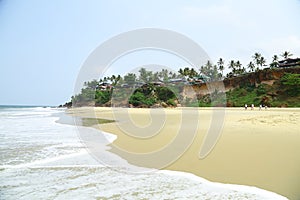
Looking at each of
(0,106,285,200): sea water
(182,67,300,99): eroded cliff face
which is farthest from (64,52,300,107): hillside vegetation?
(0,106,285,200): sea water

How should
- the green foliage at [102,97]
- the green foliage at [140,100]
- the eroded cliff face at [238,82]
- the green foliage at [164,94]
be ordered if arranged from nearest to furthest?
the eroded cliff face at [238,82], the green foliage at [164,94], the green foliage at [140,100], the green foliage at [102,97]

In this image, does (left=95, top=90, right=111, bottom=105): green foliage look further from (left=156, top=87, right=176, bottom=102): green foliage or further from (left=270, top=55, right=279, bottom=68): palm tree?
(left=270, top=55, right=279, bottom=68): palm tree

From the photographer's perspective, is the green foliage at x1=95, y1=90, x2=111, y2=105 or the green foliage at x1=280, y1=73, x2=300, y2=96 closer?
the green foliage at x1=280, y1=73, x2=300, y2=96

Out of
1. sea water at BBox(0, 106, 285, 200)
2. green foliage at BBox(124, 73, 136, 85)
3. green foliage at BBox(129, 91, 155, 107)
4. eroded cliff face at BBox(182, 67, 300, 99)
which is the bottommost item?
sea water at BBox(0, 106, 285, 200)

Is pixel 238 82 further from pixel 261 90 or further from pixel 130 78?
pixel 130 78

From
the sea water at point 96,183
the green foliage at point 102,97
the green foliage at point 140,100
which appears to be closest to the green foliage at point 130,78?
the green foliage at point 102,97

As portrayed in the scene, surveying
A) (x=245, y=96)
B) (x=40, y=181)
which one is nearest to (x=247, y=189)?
(x=40, y=181)

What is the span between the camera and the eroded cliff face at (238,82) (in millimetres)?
23739

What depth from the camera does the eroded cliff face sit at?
2374cm

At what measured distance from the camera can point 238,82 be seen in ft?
88.9

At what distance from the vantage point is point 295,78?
21.1m

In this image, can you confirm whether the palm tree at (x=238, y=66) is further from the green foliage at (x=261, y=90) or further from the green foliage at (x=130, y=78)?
the green foliage at (x=130, y=78)

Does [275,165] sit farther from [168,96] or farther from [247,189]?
[168,96]

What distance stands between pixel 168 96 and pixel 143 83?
221 inches
